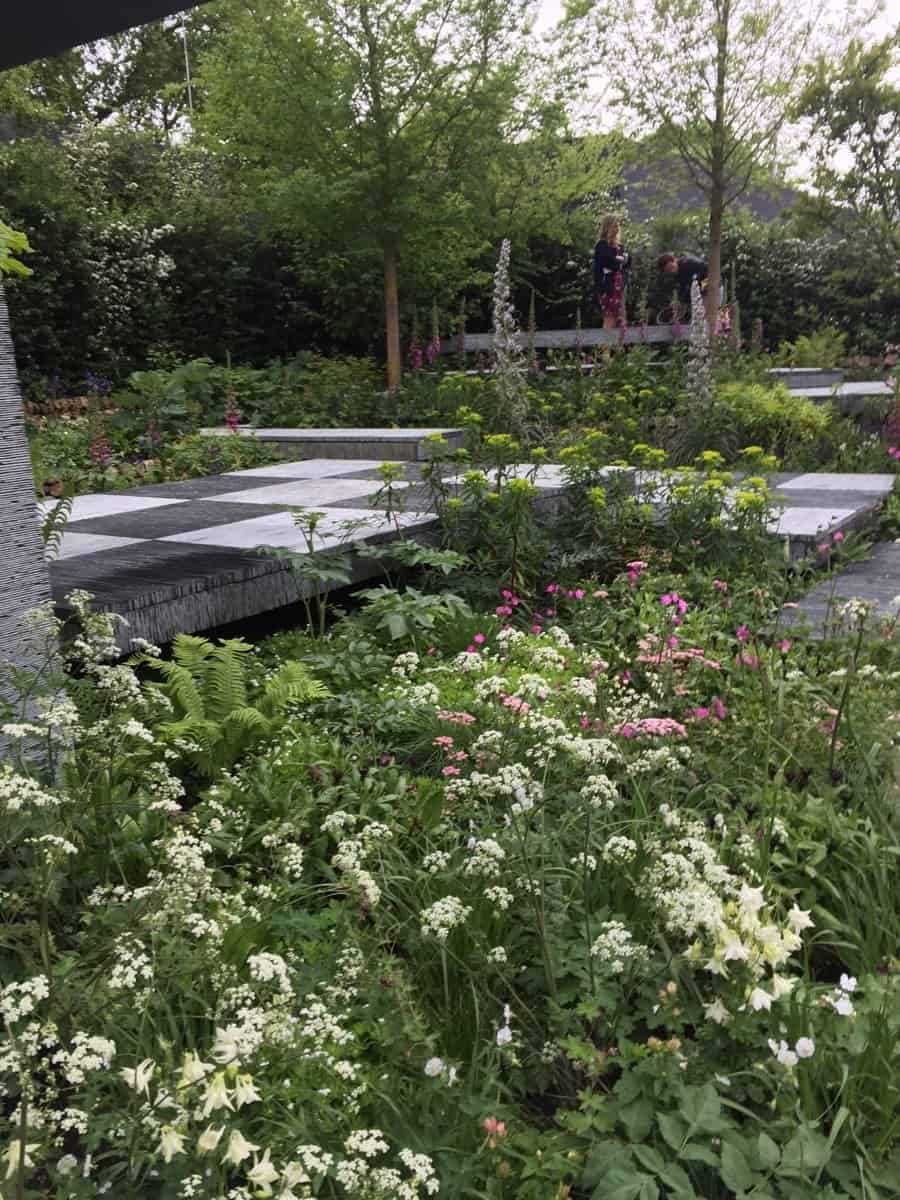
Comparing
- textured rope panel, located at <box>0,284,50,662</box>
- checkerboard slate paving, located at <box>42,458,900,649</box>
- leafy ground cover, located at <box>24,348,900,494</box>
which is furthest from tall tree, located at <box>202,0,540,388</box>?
textured rope panel, located at <box>0,284,50,662</box>

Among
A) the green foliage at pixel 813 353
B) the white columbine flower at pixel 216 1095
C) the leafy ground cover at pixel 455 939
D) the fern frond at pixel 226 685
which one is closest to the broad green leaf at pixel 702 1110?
the leafy ground cover at pixel 455 939

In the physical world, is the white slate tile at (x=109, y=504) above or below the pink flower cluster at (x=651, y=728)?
above

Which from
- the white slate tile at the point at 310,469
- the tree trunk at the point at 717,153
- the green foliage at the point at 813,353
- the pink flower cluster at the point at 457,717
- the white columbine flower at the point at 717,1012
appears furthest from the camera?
the green foliage at the point at 813,353

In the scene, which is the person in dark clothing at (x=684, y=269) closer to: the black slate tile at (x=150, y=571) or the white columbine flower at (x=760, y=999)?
the black slate tile at (x=150, y=571)

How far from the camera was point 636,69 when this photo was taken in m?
11.7

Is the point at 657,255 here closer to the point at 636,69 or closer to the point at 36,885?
the point at 636,69

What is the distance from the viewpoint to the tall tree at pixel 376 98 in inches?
375

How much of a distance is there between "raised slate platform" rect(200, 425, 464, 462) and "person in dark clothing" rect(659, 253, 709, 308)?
30.6ft

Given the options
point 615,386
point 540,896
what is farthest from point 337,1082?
point 615,386

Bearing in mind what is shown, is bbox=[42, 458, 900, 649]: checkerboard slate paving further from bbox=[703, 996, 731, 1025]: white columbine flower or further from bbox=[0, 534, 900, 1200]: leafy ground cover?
bbox=[703, 996, 731, 1025]: white columbine flower

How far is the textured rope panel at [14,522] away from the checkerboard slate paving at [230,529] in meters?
0.65

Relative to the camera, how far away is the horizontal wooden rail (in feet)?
41.9

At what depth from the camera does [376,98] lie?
31.6 ft

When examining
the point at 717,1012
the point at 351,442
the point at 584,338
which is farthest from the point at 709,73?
the point at 717,1012
